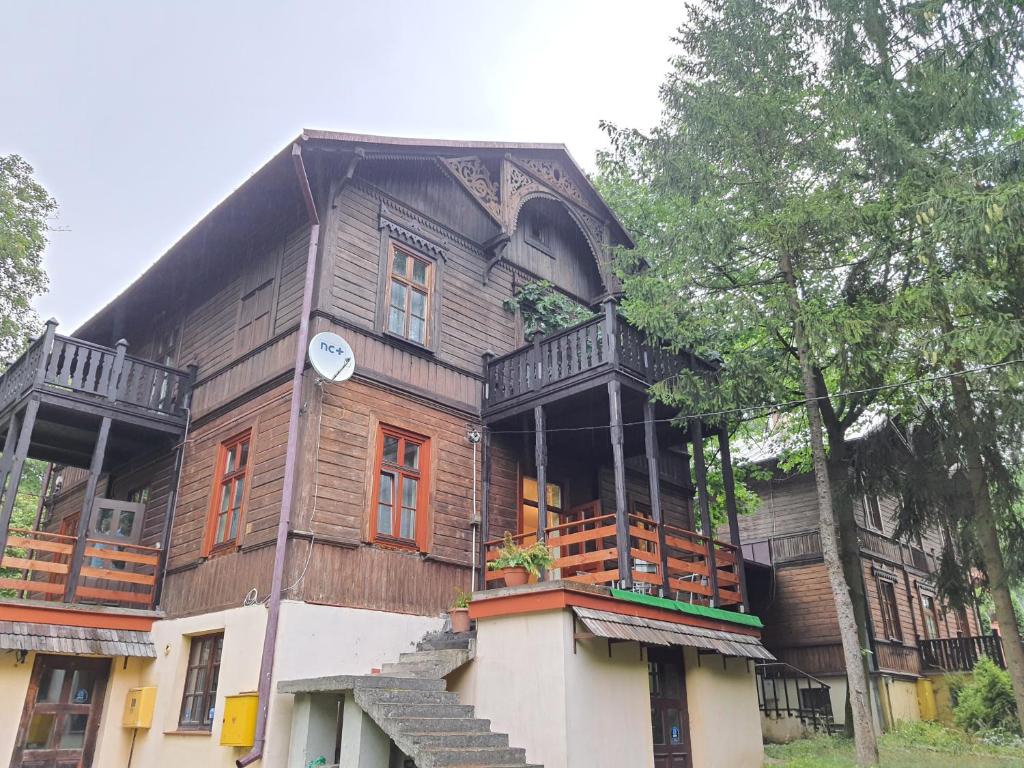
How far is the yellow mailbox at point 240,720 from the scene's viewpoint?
9.16m

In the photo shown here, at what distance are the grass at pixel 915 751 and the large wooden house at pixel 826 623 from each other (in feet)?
5.17

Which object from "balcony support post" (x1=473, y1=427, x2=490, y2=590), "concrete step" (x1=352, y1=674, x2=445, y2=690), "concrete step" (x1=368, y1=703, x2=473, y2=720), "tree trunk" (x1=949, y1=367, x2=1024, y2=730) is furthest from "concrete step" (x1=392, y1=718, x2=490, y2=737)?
"tree trunk" (x1=949, y1=367, x2=1024, y2=730)

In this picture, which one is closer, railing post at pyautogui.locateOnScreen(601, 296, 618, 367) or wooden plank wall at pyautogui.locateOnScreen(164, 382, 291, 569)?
wooden plank wall at pyautogui.locateOnScreen(164, 382, 291, 569)

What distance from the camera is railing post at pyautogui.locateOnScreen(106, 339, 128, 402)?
12633 millimetres

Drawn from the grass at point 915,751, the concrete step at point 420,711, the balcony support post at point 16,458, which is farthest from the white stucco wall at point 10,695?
the grass at point 915,751

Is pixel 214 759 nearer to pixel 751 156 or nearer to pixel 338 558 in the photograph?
pixel 338 558

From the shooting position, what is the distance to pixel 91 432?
45.3 ft

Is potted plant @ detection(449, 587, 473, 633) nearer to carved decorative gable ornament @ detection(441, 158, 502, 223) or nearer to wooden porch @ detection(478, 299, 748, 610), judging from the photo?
wooden porch @ detection(478, 299, 748, 610)

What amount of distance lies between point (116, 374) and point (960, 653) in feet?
73.4

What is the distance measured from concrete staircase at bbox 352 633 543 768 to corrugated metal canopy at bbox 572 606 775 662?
5.36 ft

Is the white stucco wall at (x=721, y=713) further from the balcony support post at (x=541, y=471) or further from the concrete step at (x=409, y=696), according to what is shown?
the concrete step at (x=409, y=696)

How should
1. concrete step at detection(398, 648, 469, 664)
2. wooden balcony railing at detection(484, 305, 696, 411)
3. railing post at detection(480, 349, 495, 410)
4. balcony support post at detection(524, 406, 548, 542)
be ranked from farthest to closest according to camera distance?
1. railing post at detection(480, 349, 495, 410)
2. wooden balcony railing at detection(484, 305, 696, 411)
3. balcony support post at detection(524, 406, 548, 542)
4. concrete step at detection(398, 648, 469, 664)

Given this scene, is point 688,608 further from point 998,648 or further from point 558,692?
point 998,648

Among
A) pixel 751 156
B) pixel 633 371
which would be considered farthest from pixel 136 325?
pixel 751 156
